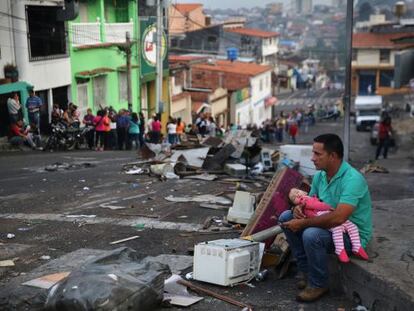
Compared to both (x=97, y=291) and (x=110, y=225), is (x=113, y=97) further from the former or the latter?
(x=97, y=291)

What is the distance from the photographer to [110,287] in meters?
4.51

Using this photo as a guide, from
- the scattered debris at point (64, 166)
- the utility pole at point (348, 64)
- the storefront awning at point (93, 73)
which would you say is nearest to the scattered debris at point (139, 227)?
the utility pole at point (348, 64)

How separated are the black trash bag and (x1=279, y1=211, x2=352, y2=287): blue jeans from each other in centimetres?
119

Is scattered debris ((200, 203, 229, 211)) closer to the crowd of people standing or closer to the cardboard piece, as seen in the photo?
the cardboard piece

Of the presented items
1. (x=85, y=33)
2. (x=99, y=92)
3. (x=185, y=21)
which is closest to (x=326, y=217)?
(x=85, y=33)

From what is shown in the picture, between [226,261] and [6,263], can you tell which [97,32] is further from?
[226,261]

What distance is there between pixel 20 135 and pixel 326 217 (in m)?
14.7

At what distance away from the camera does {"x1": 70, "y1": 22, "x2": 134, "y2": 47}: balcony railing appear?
81.7 ft

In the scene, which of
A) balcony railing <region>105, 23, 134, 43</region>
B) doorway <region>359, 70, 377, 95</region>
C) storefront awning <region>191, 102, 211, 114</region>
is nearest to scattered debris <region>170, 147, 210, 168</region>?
balcony railing <region>105, 23, 134, 43</region>

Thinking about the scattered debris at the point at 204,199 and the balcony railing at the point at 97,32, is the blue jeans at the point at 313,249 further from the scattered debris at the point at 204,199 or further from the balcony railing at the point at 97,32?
the balcony railing at the point at 97,32

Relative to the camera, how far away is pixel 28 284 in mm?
5527

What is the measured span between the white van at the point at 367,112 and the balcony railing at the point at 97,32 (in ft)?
73.2

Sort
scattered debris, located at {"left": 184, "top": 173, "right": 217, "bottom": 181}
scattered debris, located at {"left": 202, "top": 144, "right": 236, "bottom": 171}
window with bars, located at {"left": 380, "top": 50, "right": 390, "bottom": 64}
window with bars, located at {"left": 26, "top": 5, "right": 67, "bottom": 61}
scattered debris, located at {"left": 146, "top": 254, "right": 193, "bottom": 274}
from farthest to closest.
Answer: window with bars, located at {"left": 380, "top": 50, "right": 390, "bottom": 64}, window with bars, located at {"left": 26, "top": 5, "right": 67, "bottom": 61}, scattered debris, located at {"left": 202, "top": 144, "right": 236, "bottom": 171}, scattered debris, located at {"left": 184, "top": 173, "right": 217, "bottom": 181}, scattered debris, located at {"left": 146, "top": 254, "right": 193, "bottom": 274}

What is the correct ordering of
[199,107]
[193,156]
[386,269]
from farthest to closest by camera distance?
[199,107]
[193,156]
[386,269]
